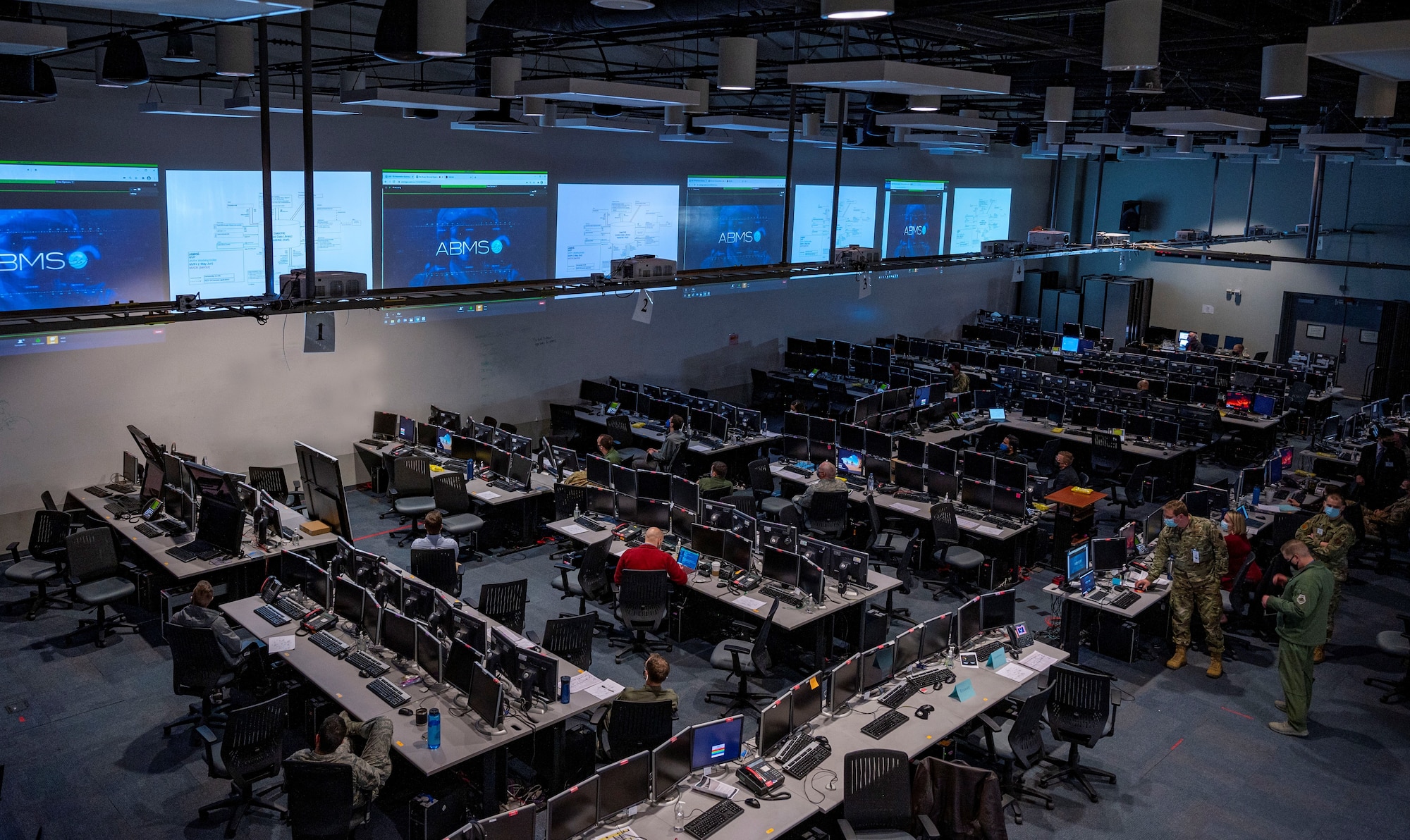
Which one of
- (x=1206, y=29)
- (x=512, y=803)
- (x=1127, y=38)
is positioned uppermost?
(x=1206, y=29)

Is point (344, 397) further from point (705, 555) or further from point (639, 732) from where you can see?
point (639, 732)

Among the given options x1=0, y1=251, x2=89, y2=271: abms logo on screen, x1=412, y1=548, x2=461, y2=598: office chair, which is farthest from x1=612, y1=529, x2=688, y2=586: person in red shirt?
x1=0, y1=251, x2=89, y2=271: abms logo on screen

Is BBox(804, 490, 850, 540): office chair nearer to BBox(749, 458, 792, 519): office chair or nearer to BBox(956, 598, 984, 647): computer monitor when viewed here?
BBox(749, 458, 792, 519): office chair

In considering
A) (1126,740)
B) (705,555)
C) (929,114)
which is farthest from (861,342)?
(1126,740)

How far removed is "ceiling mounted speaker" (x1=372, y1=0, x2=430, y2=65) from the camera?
6582mm

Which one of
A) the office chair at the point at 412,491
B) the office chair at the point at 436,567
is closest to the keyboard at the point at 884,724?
the office chair at the point at 436,567

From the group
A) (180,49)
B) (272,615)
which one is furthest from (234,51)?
(272,615)

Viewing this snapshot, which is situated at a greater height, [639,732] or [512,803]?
[639,732]

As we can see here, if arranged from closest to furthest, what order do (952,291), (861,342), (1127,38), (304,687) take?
(1127,38) < (304,687) < (861,342) < (952,291)

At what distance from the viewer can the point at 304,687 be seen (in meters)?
7.56

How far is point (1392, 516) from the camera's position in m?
11.4

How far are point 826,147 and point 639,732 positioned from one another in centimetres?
1492

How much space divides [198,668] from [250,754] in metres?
1.22

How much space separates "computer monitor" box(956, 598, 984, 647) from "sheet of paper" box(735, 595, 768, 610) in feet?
5.35
